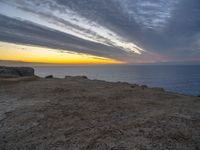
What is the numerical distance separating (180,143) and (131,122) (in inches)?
73.4

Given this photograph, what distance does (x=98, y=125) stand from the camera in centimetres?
617

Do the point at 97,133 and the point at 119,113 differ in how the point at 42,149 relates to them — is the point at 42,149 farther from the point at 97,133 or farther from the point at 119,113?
the point at 119,113

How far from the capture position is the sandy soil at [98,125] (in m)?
4.93

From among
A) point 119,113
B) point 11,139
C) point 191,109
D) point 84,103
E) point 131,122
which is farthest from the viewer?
point 84,103

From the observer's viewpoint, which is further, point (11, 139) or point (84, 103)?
point (84, 103)

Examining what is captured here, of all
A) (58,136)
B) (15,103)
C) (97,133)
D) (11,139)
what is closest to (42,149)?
(58,136)

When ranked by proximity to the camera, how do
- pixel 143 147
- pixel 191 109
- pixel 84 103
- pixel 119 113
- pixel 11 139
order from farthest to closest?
pixel 84 103 → pixel 191 109 → pixel 119 113 → pixel 11 139 → pixel 143 147

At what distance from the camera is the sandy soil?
194 inches

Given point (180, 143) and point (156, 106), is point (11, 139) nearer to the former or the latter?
point (180, 143)

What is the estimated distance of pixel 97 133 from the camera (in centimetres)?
552

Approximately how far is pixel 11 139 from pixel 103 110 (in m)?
3.92

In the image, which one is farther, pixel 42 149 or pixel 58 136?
pixel 58 136

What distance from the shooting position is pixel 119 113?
24.5 ft

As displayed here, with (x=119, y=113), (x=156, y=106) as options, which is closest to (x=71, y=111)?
(x=119, y=113)
